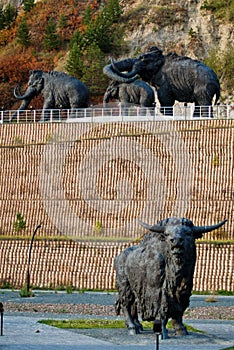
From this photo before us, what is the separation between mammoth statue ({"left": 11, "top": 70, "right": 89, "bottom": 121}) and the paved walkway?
25498 mm

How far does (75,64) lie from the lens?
241 feet

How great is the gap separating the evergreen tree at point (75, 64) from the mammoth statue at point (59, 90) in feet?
66.6

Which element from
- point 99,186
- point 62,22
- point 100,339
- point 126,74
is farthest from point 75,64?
point 100,339

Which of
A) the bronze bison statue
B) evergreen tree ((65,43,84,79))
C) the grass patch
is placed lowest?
the grass patch

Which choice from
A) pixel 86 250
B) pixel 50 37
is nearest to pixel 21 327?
pixel 86 250

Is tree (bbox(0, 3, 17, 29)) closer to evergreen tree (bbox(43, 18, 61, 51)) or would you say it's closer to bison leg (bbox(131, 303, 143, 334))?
evergreen tree (bbox(43, 18, 61, 51))

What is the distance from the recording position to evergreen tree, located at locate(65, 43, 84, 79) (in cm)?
7356

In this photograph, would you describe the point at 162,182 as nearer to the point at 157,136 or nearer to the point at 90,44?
the point at 157,136

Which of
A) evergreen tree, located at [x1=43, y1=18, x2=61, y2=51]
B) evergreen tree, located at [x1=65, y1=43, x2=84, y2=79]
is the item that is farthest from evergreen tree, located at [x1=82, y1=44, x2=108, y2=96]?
evergreen tree, located at [x1=43, y1=18, x2=61, y2=51]

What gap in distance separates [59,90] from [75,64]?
867 inches

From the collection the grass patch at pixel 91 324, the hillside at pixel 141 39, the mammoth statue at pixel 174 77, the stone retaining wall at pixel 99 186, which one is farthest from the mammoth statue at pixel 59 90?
the grass patch at pixel 91 324

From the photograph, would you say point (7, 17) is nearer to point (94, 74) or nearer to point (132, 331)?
point (94, 74)

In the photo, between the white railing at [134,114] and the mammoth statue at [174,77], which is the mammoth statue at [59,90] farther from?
the mammoth statue at [174,77]

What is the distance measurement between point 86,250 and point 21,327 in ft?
48.6
